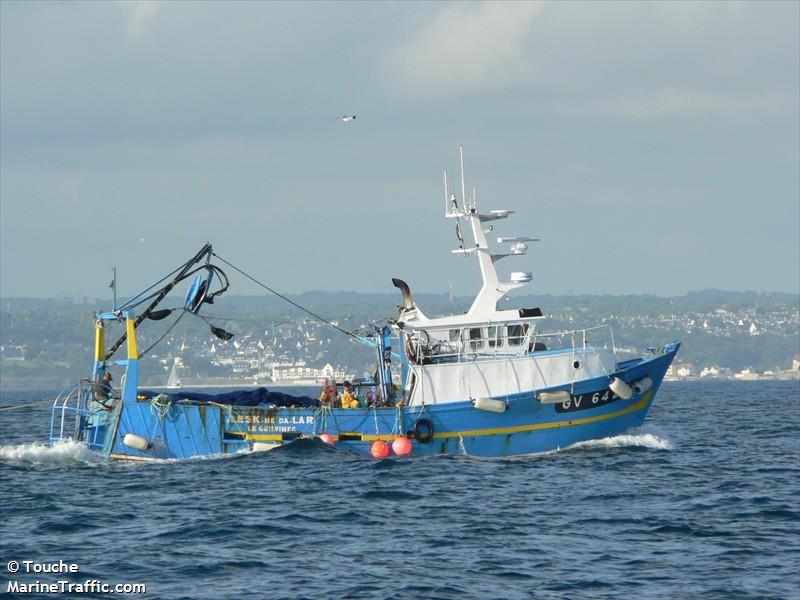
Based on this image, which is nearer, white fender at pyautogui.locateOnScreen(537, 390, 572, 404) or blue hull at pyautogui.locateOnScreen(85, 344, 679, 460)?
white fender at pyautogui.locateOnScreen(537, 390, 572, 404)

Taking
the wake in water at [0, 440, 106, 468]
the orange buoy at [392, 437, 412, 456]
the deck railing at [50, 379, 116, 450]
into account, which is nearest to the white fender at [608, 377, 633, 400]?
the orange buoy at [392, 437, 412, 456]

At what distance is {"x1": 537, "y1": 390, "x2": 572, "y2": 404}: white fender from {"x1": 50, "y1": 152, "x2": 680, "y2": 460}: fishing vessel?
29mm

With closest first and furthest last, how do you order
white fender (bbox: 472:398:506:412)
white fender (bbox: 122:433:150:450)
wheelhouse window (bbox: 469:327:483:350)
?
white fender (bbox: 472:398:506:412) < white fender (bbox: 122:433:150:450) < wheelhouse window (bbox: 469:327:483:350)

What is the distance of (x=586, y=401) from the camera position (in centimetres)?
3734

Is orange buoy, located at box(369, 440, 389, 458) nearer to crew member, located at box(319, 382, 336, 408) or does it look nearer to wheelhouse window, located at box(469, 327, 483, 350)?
crew member, located at box(319, 382, 336, 408)

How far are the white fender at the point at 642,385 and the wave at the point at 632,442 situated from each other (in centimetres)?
148

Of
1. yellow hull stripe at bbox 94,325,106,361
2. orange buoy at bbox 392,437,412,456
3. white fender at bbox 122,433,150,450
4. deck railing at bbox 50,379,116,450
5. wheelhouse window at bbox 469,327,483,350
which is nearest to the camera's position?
orange buoy at bbox 392,437,412,456

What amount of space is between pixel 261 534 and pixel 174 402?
1338 cm

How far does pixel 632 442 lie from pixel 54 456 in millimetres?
17691

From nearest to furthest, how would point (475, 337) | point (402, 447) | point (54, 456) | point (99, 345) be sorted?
point (402, 447)
point (475, 337)
point (54, 456)
point (99, 345)

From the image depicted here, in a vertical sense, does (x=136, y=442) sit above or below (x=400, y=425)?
below

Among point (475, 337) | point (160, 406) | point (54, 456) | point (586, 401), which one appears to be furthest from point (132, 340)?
point (586, 401)

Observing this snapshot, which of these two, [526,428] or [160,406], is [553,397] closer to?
[526,428]

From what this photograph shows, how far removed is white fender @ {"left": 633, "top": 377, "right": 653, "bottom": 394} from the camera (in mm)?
38312
